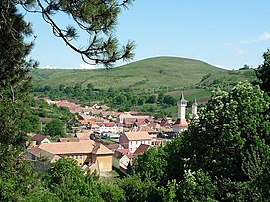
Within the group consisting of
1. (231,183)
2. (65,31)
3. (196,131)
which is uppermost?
(65,31)

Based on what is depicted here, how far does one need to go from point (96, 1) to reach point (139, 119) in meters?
90.1

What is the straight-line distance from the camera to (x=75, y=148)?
47.8 metres

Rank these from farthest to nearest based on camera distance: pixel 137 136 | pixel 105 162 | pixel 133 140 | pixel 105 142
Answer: pixel 105 142 → pixel 137 136 → pixel 133 140 → pixel 105 162

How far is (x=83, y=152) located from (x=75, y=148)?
1.05 meters

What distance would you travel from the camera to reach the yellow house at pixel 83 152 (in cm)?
4547

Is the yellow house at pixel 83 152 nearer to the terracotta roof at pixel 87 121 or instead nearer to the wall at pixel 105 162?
the wall at pixel 105 162

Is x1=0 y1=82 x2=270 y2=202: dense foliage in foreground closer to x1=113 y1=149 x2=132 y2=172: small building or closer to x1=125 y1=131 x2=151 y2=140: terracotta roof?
x1=113 y1=149 x2=132 y2=172: small building

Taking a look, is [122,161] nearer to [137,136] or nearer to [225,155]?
[137,136]

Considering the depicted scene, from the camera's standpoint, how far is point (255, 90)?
39.6 ft

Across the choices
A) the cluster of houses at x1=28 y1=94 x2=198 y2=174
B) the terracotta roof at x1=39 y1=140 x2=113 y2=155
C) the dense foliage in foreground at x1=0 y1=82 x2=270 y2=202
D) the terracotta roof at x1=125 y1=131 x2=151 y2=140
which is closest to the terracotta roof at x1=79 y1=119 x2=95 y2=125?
the cluster of houses at x1=28 y1=94 x2=198 y2=174

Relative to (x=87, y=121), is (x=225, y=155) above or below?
above

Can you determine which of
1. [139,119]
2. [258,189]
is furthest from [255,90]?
[139,119]

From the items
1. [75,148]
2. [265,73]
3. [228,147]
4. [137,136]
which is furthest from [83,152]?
[228,147]

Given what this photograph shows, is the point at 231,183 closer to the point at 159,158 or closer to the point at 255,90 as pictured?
the point at 255,90
